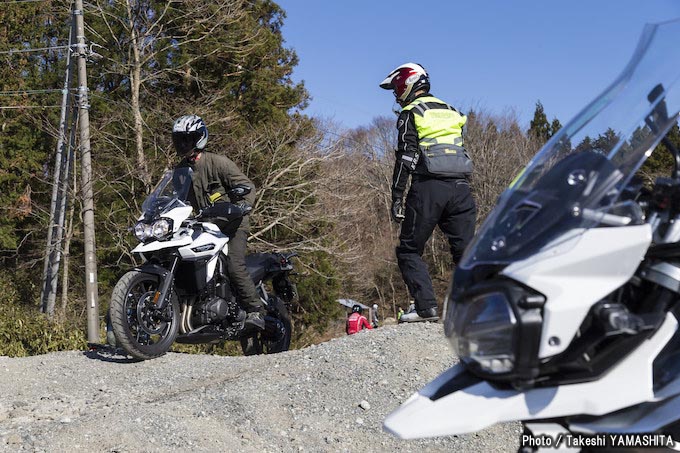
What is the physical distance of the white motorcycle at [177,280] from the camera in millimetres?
6613

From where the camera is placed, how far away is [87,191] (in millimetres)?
20312

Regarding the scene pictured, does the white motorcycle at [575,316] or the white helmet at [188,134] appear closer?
the white motorcycle at [575,316]

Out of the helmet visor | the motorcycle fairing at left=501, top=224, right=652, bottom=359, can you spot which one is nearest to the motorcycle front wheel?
the helmet visor

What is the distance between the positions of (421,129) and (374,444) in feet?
8.93

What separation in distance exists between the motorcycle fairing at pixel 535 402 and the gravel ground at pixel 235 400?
259 cm

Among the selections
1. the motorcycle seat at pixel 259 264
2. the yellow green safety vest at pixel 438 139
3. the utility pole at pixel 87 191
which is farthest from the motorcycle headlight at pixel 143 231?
the utility pole at pixel 87 191

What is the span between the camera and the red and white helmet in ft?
21.4

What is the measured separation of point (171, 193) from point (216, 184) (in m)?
0.54

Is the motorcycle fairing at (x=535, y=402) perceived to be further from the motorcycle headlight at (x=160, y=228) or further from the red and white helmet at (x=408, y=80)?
the motorcycle headlight at (x=160, y=228)

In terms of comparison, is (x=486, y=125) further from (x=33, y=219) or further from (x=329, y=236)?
(x=33, y=219)

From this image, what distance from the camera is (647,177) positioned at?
254cm

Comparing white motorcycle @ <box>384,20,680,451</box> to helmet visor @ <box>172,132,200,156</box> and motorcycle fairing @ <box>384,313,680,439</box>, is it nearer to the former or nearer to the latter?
motorcycle fairing @ <box>384,313,680,439</box>

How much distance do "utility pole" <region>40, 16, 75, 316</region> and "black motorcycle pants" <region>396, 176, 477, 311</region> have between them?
16481mm

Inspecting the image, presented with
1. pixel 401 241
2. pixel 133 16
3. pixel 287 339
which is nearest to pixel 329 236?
pixel 133 16
